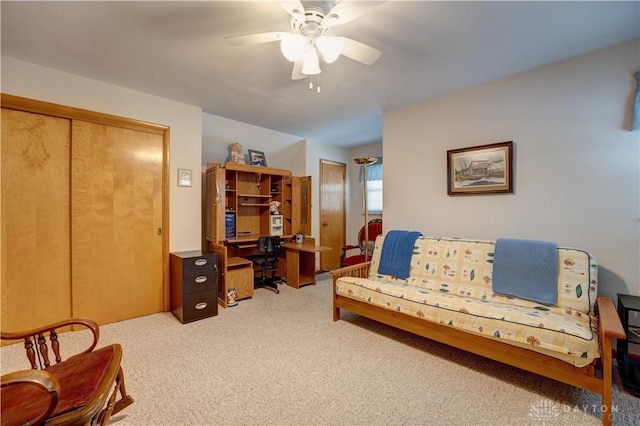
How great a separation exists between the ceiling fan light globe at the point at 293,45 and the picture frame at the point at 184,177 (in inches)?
86.4

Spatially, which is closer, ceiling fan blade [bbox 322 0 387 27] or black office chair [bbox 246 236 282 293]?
ceiling fan blade [bbox 322 0 387 27]

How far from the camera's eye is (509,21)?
1881 mm

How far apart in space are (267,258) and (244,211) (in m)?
0.91

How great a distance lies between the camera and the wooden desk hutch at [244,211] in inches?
139

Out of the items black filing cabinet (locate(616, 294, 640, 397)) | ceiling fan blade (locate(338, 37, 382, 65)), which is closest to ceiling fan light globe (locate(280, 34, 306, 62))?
ceiling fan blade (locate(338, 37, 382, 65))

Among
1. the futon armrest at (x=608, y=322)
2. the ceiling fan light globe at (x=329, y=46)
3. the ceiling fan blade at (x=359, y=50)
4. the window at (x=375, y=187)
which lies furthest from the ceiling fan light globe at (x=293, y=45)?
the window at (x=375, y=187)

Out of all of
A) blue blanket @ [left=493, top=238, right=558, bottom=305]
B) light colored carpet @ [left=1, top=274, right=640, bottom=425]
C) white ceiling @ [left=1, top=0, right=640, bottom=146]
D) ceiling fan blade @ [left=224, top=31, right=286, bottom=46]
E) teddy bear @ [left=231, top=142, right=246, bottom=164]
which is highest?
white ceiling @ [left=1, top=0, right=640, bottom=146]

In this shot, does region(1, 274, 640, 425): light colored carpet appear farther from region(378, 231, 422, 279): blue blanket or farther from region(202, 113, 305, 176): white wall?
region(202, 113, 305, 176): white wall

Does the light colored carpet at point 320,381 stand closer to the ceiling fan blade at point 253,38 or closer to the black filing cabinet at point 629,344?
the black filing cabinet at point 629,344

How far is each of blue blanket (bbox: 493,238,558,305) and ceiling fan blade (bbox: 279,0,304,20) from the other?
7.91ft

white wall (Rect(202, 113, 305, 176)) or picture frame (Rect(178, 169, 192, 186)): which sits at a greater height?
white wall (Rect(202, 113, 305, 176))

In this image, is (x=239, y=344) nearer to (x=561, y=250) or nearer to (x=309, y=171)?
(x=561, y=250)

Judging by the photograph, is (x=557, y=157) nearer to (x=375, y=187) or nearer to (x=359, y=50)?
(x=359, y=50)

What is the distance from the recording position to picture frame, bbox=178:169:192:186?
3.30m
